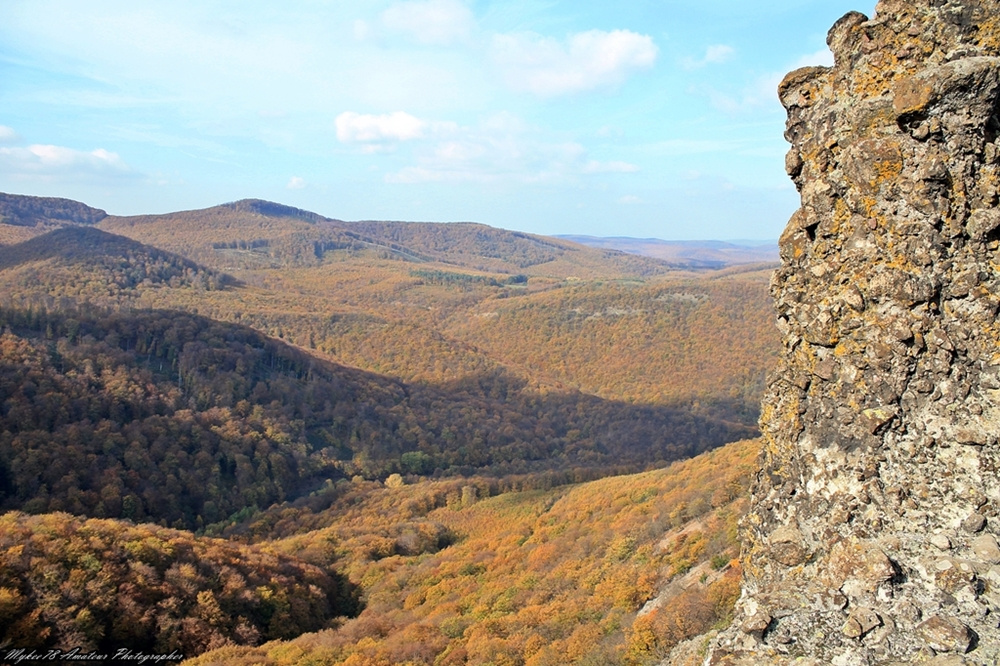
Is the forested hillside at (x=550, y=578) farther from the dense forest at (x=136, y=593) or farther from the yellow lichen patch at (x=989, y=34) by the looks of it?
the yellow lichen patch at (x=989, y=34)

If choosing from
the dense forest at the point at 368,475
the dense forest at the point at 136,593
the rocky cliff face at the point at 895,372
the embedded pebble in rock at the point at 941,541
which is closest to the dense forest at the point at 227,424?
the dense forest at the point at 368,475

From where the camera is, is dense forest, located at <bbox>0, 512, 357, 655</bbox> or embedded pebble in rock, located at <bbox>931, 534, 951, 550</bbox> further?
dense forest, located at <bbox>0, 512, 357, 655</bbox>

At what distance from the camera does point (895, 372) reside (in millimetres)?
5430

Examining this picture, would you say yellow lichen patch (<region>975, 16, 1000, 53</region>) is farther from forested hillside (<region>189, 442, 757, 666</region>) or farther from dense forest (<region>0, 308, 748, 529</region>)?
dense forest (<region>0, 308, 748, 529</region>)

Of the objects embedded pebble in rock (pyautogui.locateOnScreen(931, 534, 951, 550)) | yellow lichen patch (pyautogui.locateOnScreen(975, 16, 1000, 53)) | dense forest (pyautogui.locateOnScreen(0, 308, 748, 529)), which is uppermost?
yellow lichen patch (pyautogui.locateOnScreen(975, 16, 1000, 53))

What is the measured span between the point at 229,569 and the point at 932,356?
2664 centimetres

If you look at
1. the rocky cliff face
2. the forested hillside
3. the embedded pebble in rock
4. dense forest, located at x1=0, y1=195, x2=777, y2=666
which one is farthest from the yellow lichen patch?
dense forest, located at x1=0, y1=195, x2=777, y2=666

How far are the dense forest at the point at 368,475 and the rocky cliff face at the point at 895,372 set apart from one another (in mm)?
7176

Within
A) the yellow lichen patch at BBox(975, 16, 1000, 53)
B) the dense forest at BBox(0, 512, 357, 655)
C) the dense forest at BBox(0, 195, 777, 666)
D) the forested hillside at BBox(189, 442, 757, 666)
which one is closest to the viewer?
the yellow lichen patch at BBox(975, 16, 1000, 53)

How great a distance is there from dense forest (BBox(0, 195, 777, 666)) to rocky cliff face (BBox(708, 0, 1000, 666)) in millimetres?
7176

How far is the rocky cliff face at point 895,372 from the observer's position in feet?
16.0

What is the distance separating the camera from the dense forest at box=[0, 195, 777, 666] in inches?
743

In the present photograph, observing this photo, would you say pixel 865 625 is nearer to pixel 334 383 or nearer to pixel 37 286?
pixel 334 383

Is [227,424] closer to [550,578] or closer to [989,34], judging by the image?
[550,578]
